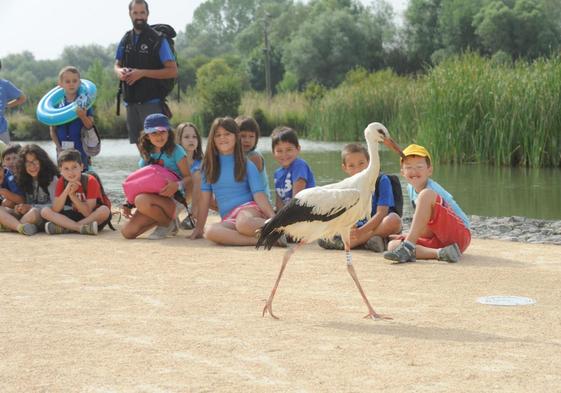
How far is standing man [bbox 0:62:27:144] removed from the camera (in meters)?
12.1

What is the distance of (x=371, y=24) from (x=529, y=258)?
65293 mm

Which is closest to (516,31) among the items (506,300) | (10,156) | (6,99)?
(6,99)

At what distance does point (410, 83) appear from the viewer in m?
28.6

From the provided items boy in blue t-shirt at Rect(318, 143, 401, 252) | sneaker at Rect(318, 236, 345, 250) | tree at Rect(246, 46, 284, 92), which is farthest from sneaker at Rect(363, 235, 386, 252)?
tree at Rect(246, 46, 284, 92)

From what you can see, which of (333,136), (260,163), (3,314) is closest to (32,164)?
(260,163)

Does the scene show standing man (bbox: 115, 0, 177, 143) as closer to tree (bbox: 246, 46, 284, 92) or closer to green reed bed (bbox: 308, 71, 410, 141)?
green reed bed (bbox: 308, 71, 410, 141)

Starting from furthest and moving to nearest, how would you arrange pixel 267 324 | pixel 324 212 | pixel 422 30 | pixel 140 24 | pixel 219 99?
pixel 422 30
pixel 219 99
pixel 140 24
pixel 324 212
pixel 267 324

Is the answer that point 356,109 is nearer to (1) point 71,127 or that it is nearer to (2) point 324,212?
(1) point 71,127

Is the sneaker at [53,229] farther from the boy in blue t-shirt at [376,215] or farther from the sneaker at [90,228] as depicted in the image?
the boy in blue t-shirt at [376,215]

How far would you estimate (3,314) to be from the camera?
6.27 m

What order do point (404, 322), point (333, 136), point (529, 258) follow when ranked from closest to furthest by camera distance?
point (404, 322)
point (529, 258)
point (333, 136)

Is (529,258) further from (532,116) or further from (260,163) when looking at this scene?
(532,116)

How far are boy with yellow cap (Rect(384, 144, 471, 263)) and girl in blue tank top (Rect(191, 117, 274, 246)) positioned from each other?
4.75 feet

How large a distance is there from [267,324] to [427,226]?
2.81m
